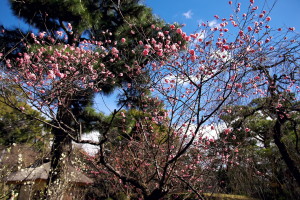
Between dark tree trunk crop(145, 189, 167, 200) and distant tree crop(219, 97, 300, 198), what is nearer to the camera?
dark tree trunk crop(145, 189, 167, 200)

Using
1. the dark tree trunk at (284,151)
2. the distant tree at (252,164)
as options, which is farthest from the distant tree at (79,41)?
the dark tree trunk at (284,151)

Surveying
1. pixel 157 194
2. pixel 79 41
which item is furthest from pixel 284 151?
pixel 79 41

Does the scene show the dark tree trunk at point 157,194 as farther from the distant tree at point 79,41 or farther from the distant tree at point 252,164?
the distant tree at point 79,41

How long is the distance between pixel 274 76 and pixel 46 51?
5630 millimetres

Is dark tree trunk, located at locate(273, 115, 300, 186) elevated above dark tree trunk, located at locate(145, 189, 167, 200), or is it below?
above

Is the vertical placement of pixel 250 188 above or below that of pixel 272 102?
below

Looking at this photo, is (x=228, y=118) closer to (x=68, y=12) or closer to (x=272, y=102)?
(x=272, y=102)

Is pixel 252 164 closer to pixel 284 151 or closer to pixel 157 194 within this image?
pixel 284 151

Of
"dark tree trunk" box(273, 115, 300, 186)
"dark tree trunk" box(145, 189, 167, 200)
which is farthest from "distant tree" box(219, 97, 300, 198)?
"dark tree trunk" box(145, 189, 167, 200)

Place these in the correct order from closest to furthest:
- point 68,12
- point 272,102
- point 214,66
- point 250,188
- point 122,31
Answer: point 214,66
point 272,102
point 250,188
point 68,12
point 122,31

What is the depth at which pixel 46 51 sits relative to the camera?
15.9 ft

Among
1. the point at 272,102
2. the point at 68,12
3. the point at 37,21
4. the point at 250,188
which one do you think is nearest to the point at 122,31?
the point at 68,12

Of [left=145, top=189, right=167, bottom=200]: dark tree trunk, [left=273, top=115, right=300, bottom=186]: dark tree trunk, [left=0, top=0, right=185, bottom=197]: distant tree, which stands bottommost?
[left=145, top=189, right=167, bottom=200]: dark tree trunk

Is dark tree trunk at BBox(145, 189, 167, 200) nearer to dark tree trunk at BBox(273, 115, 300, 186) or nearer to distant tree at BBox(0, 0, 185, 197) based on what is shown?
distant tree at BBox(0, 0, 185, 197)
